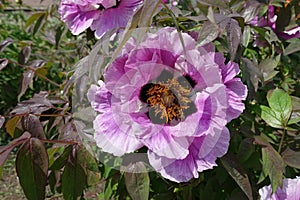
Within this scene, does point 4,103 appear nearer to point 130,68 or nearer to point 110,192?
point 110,192

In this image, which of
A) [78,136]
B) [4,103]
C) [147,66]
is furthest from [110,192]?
[4,103]

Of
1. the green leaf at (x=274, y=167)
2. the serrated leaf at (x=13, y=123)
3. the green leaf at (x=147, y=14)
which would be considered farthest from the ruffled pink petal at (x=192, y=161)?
the serrated leaf at (x=13, y=123)

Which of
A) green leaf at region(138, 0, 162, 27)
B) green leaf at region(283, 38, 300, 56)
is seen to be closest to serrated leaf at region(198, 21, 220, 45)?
green leaf at region(138, 0, 162, 27)

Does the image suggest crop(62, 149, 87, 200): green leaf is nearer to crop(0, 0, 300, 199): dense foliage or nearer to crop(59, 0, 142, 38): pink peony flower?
crop(0, 0, 300, 199): dense foliage

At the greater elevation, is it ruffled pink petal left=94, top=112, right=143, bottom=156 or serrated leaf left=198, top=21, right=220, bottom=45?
serrated leaf left=198, top=21, right=220, bottom=45

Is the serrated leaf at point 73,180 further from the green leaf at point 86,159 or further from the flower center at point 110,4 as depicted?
the flower center at point 110,4
